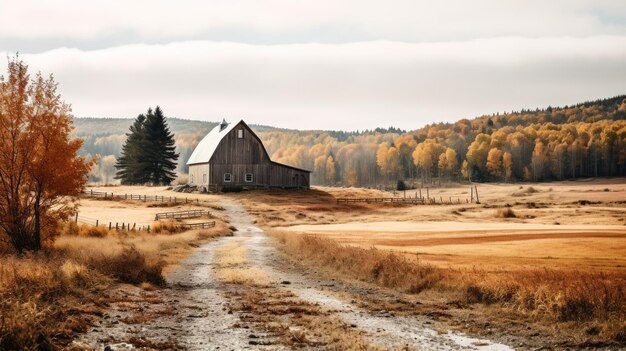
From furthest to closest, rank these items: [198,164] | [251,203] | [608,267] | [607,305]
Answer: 1. [198,164]
2. [251,203]
3. [608,267]
4. [607,305]

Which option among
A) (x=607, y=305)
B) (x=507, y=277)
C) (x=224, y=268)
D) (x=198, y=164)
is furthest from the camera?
(x=198, y=164)

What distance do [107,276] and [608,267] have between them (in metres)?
19.9

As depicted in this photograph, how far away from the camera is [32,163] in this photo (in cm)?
2911

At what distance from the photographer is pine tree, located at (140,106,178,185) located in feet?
343

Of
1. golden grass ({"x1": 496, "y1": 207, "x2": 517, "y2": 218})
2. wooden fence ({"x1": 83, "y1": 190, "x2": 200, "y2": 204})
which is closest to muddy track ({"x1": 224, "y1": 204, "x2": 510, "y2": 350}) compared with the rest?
golden grass ({"x1": 496, "y1": 207, "x2": 517, "y2": 218})

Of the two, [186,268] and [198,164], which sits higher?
[198,164]

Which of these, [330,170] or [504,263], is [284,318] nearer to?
[504,263]

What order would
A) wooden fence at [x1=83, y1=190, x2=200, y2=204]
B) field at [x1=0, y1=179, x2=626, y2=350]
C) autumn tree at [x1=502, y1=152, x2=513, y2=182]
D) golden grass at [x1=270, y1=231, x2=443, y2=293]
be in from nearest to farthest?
field at [x1=0, y1=179, x2=626, y2=350], golden grass at [x1=270, y1=231, x2=443, y2=293], wooden fence at [x1=83, y1=190, x2=200, y2=204], autumn tree at [x1=502, y1=152, x2=513, y2=182]

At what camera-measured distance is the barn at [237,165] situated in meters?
91.4

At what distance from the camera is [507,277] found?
1742 cm

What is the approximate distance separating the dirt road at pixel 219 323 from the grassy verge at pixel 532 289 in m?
2.29

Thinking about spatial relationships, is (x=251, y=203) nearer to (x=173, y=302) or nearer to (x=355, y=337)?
(x=173, y=302)

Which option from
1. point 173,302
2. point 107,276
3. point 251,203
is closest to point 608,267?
point 173,302

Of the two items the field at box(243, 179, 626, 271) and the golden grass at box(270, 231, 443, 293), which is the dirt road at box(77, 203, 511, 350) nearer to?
the golden grass at box(270, 231, 443, 293)
